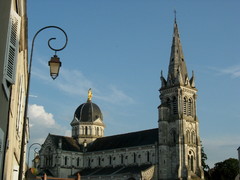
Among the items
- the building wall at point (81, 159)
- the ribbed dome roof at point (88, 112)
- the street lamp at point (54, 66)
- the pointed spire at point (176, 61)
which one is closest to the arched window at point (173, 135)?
the building wall at point (81, 159)

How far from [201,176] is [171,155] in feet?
21.3

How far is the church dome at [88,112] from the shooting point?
323 ft

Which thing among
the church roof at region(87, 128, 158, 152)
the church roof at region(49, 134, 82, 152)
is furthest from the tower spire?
the church roof at region(49, 134, 82, 152)

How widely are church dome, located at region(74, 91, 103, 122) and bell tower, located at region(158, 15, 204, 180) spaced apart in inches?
1020

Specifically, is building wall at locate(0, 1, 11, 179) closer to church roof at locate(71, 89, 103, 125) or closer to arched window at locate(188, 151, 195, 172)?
arched window at locate(188, 151, 195, 172)

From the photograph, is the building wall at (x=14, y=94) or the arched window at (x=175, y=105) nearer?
the building wall at (x=14, y=94)

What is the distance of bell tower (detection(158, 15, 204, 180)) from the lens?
70375 millimetres

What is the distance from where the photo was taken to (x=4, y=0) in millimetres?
9328

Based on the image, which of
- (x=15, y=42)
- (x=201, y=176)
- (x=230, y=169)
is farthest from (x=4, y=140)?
(x=230, y=169)

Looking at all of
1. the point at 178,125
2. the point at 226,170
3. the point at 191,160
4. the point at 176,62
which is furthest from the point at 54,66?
the point at 226,170

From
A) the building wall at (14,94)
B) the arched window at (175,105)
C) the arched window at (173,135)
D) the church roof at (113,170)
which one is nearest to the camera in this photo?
the building wall at (14,94)

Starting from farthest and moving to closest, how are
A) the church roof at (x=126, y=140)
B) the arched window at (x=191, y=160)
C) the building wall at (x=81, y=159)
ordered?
the building wall at (x=81, y=159) < the church roof at (x=126, y=140) < the arched window at (x=191, y=160)

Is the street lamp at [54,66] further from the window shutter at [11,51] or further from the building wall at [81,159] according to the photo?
the building wall at [81,159]

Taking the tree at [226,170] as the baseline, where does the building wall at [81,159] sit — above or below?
above
